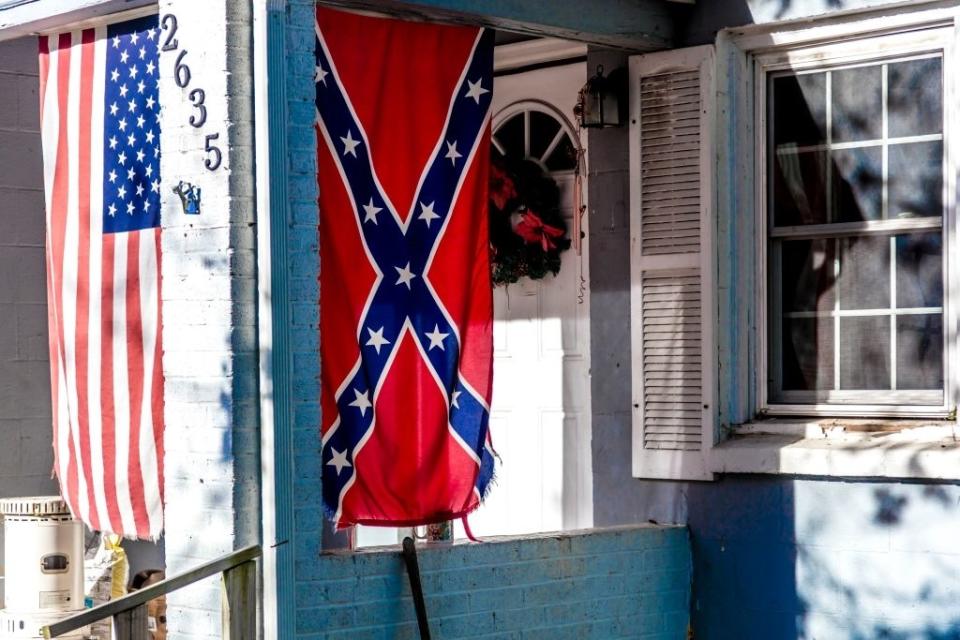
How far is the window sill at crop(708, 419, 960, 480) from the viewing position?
663 centimetres

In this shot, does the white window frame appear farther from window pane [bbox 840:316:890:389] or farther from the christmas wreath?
the christmas wreath

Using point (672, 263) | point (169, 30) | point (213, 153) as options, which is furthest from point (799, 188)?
point (169, 30)

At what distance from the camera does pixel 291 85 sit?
5.91 meters

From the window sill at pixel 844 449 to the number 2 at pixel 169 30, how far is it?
3059 millimetres

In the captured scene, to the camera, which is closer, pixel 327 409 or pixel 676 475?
pixel 327 409

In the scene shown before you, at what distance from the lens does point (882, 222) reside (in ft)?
23.3

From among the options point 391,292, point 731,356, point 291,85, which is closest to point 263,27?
point 291,85

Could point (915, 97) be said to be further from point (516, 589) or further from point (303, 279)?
point (303, 279)

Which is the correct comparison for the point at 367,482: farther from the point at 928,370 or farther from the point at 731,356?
the point at 928,370

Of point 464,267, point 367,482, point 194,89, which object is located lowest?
point 367,482

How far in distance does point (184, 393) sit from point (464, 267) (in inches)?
52.5

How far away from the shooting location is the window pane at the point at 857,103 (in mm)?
7117

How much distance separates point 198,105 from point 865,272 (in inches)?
123

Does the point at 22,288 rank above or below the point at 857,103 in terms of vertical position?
below
